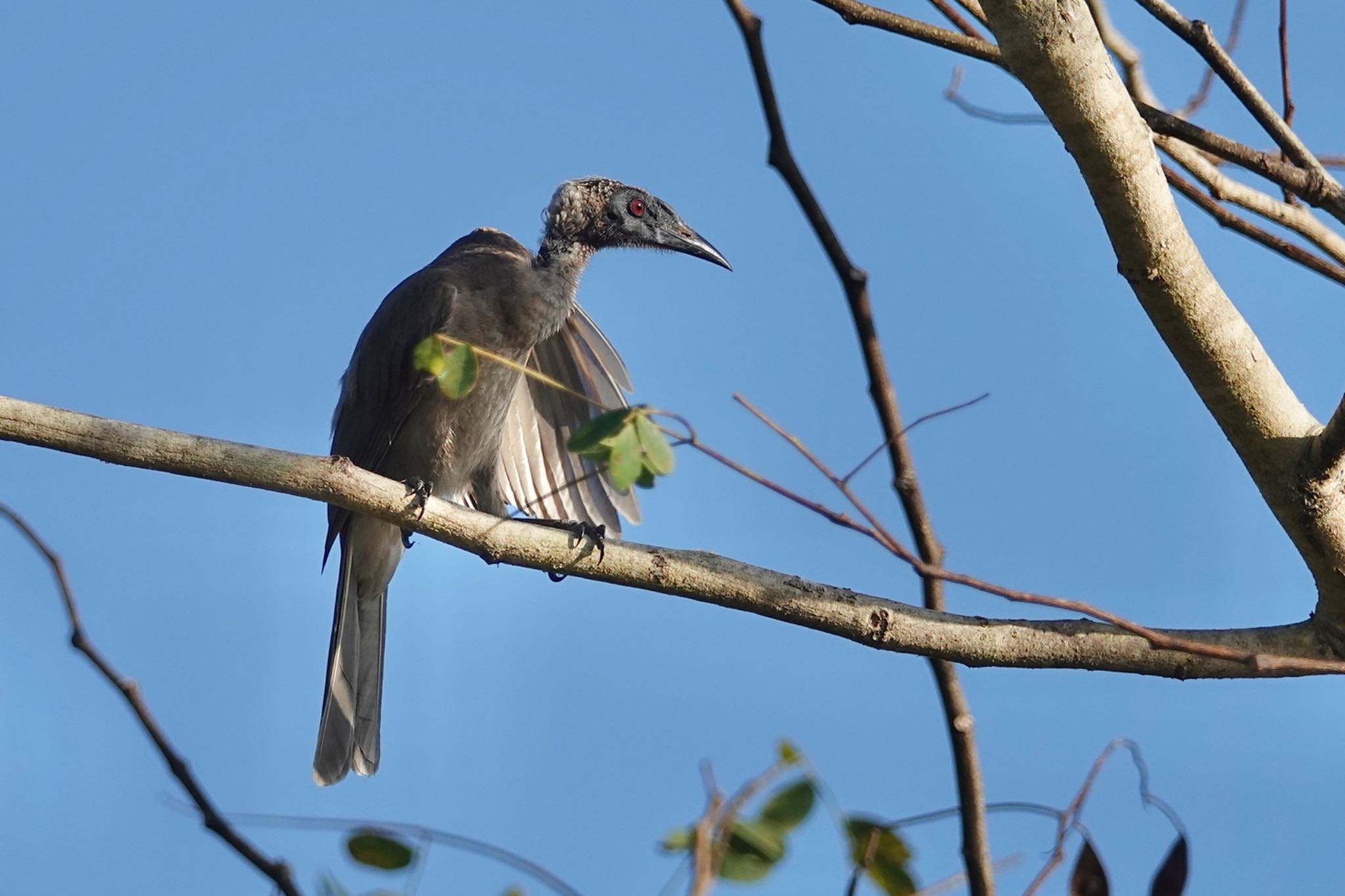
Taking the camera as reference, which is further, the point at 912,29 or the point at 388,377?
the point at 388,377

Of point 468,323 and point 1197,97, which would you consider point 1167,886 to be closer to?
point 1197,97

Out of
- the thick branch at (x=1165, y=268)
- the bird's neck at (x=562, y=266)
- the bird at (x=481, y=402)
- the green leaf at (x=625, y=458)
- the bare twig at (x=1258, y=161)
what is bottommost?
the green leaf at (x=625, y=458)

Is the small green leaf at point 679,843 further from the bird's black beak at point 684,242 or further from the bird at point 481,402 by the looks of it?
the bird's black beak at point 684,242

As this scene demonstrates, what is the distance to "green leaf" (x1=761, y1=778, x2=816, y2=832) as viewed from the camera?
1707 millimetres

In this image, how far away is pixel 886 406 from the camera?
266 centimetres

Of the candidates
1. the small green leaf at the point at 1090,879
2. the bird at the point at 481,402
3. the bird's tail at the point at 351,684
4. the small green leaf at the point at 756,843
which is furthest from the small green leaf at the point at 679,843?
the bird's tail at the point at 351,684

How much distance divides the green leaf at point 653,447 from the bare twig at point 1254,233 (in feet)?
6.43

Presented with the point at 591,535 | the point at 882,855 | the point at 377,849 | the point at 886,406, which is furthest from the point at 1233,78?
the point at 377,849

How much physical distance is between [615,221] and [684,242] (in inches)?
13.1

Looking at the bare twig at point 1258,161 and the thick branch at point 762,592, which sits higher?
the bare twig at point 1258,161

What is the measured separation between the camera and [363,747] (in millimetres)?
5625

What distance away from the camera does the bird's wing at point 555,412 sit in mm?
5711

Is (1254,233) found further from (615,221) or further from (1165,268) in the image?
(615,221)

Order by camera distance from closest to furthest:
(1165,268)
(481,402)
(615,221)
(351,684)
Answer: (1165,268) → (481,402) → (351,684) → (615,221)
